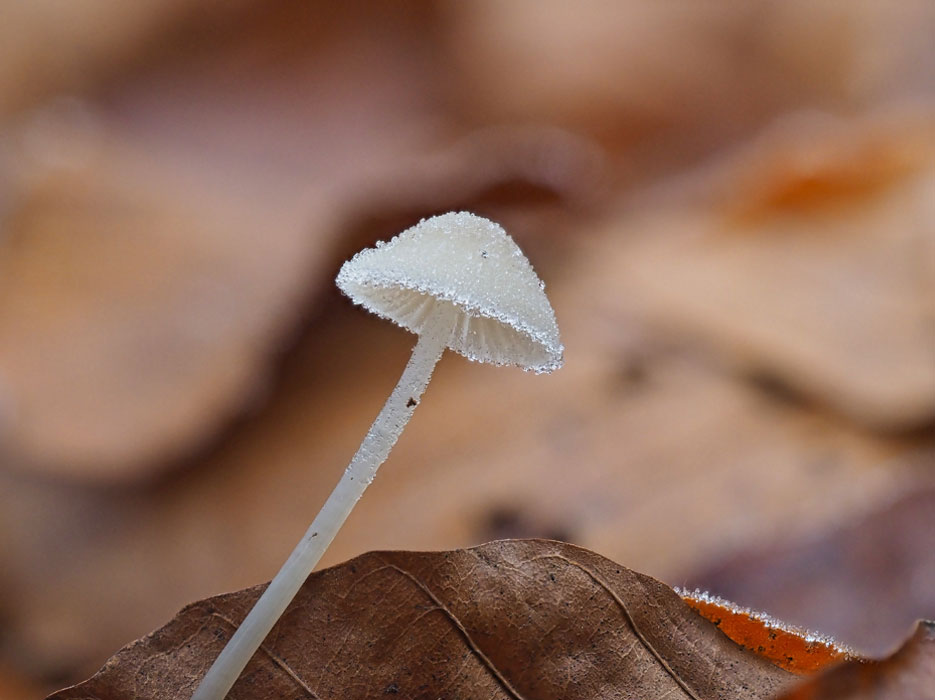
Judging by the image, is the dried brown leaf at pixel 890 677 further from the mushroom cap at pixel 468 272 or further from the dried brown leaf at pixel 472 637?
the mushroom cap at pixel 468 272

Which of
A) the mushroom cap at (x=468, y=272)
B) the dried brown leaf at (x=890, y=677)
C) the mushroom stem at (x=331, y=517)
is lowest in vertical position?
the dried brown leaf at (x=890, y=677)

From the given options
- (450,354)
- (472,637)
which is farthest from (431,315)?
(450,354)

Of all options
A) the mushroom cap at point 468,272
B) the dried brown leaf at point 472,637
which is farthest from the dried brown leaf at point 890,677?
the mushroom cap at point 468,272

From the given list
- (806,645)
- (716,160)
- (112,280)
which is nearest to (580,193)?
(716,160)

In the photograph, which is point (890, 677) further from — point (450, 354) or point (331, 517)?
point (450, 354)

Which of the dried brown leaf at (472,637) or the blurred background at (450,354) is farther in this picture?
the blurred background at (450,354)
